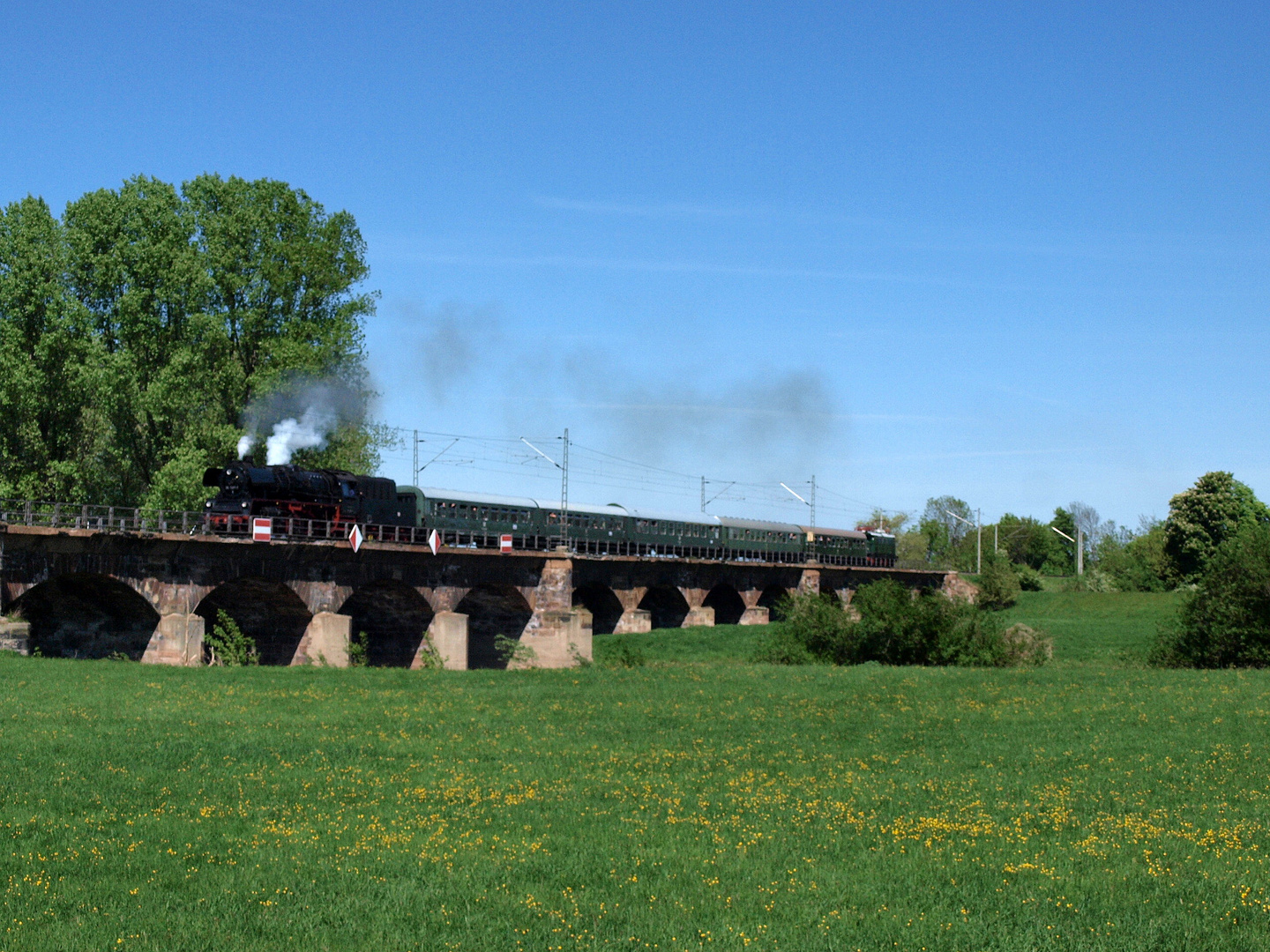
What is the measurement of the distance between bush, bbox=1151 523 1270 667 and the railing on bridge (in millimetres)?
30070

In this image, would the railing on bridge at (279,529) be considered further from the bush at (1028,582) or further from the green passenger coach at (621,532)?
the bush at (1028,582)

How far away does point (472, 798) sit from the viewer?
1819cm

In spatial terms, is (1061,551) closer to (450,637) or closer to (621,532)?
(621,532)

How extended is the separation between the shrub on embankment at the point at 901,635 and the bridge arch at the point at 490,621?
15.8 m

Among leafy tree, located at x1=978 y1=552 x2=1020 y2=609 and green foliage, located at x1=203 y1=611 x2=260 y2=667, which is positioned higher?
leafy tree, located at x1=978 y1=552 x2=1020 y2=609

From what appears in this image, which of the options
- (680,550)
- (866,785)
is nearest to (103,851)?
(866,785)

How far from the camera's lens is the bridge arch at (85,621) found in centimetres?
4306

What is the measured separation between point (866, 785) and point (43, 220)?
1810 inches

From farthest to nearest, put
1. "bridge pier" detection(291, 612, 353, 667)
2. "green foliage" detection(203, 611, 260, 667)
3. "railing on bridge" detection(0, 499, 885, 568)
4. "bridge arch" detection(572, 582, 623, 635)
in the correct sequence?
"bridge arch" detection(572, 582, 623, 635), "bridge pier" detection(291, 612, 353, 667), "green foliage" detection(203, 611, 260, 667), "railing on bridge" detection(0, 499, 885, 568)

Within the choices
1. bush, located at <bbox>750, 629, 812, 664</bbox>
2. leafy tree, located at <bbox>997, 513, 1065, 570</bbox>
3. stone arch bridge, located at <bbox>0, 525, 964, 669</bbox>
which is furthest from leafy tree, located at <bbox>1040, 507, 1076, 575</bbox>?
bush, located at <bbox>750, 629, 812, 664</bbox>

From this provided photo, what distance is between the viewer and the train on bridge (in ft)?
158

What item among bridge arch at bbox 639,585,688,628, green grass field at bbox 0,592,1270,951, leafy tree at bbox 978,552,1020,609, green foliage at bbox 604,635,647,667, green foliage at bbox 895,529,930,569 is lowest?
green grass field at bbox 0,592,1270,951

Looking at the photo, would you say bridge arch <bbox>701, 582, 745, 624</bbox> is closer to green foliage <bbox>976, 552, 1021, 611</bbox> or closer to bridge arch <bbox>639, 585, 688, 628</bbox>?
bridge arch <bbox>639, 585, 688, 628</bbox>

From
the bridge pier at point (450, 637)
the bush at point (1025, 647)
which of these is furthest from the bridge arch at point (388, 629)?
the bush at point (1025, 647)
